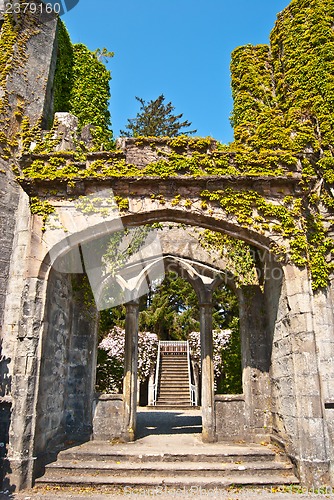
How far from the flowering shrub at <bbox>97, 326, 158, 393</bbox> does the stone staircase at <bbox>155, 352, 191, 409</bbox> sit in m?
0.89

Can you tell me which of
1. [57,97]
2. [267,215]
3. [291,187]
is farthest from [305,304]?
[57,97]

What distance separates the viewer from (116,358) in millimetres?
13492

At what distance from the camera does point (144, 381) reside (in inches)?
701

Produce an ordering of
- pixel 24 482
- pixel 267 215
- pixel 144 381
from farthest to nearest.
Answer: pixel 144 381 → pixel 267 215 → pixel 24 482

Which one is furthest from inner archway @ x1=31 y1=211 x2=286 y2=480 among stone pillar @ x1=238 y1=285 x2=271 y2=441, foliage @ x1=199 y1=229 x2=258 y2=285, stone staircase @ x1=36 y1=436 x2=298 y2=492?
stone staircase @ x1=36 y1=436 x2=298 y2=492

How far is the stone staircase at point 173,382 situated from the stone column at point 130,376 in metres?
8.28

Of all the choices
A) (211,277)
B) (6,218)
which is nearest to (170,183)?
(211,277)

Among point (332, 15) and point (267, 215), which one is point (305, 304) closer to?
point (267, 215)

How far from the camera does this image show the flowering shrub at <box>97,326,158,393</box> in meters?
11.7

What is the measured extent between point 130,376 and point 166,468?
97.2 inches

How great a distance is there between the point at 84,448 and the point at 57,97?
858 cm

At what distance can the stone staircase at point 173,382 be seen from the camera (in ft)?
54.9

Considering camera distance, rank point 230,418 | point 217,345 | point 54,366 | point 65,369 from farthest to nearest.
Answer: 1. point 217,345
2. point 230,418
3. point 65,369
4. point 54,366

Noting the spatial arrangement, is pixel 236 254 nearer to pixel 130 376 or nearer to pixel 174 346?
pixel 130 376
